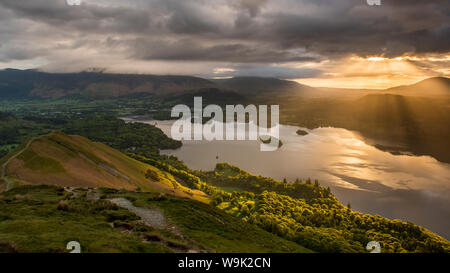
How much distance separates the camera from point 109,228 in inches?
687

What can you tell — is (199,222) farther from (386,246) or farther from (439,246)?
(439,246)

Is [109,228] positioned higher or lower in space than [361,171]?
higher

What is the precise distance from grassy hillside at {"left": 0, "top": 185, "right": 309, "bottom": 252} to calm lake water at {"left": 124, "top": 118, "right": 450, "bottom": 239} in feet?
302

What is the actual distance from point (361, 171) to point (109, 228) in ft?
450

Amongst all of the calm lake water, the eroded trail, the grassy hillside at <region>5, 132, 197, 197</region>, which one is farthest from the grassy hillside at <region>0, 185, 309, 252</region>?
the calm lake water

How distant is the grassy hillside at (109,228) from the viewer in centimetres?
1367

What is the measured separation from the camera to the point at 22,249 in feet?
40.5

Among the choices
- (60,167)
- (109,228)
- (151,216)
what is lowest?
(60,167)

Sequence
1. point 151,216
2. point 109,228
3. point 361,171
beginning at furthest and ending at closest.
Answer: point 361,171 < point 151,216 < point 109,228

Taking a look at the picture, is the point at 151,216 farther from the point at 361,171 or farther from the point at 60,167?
the point at 361,171

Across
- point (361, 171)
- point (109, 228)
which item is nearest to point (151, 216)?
point (109, 228)

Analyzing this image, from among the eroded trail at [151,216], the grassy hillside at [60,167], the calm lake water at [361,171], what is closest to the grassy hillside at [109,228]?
the eroded trail at [151,216]

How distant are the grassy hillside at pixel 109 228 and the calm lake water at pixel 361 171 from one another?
9215 centimetres

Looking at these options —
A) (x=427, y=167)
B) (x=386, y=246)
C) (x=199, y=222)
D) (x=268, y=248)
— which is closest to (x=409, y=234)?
(x=386, y=246)
